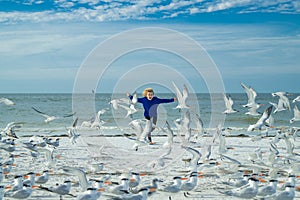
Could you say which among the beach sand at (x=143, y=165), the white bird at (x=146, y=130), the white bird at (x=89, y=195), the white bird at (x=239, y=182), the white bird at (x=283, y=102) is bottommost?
the beach sand at (x=143, y=165)

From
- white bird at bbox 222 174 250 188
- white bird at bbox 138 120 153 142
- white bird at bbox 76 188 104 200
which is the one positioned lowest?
white bird at bbox 76 188 104 200

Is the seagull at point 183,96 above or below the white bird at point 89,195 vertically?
above

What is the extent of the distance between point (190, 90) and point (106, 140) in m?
4.27

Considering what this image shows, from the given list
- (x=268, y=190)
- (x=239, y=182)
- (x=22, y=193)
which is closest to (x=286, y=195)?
(x=268, y=190)

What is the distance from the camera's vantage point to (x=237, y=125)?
25422 mm

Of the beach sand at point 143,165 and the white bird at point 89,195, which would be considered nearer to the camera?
the white bird at point 89,195

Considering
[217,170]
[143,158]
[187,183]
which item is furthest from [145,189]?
[143,158]

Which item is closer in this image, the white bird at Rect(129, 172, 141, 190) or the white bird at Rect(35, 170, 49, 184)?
the white bird at Rect(129, 172, 141, 190)

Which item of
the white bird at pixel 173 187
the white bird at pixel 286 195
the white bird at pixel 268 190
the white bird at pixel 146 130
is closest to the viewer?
the white bird at pixel 286 195

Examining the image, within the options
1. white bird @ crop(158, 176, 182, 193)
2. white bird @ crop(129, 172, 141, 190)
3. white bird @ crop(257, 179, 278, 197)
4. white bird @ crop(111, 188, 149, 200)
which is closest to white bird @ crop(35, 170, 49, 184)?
white bird @ crop(129, 172, 141, 190)

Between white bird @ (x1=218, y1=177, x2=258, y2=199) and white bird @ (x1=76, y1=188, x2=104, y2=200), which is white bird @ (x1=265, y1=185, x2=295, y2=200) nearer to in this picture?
white bird @ (x1=218, y1=177, x2=258, y2=199)

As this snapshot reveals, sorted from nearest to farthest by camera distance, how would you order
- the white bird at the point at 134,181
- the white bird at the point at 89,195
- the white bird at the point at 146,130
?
1. the white bird at the point at 89,195
2. the white bird at the point at 134,181
3. the white bird at the point at 146,130

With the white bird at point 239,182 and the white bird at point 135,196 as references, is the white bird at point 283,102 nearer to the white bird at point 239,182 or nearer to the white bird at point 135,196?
the white bird at point 239,182

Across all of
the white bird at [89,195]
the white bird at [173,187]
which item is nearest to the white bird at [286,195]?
the white bird at [173,187]
